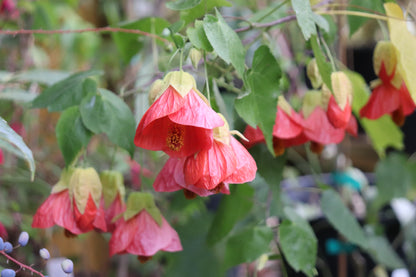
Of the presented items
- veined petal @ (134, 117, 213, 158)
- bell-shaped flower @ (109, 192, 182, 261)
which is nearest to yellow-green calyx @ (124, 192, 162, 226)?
bell-shaped flower @ (109, 192, 182, 261)

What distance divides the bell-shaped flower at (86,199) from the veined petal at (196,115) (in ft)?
0.44

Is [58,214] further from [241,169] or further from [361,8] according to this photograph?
[361,8]

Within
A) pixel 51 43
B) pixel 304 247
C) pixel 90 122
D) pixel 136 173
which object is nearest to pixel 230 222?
pixel 304 247

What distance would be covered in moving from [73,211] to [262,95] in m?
0.19

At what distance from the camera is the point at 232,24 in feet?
1.79

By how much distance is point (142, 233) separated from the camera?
388mm

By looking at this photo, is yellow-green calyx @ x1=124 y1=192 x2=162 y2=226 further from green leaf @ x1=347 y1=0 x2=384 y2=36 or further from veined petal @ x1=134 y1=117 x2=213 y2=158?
green leaf @ x1=347 y1=0 x2=384 y2=36

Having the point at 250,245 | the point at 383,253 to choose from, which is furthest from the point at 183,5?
the point at 383,253

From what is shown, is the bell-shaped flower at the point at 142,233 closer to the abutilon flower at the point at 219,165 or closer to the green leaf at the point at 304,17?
the abutilon flower at the point at 219,165

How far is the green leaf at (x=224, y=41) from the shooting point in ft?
1.04

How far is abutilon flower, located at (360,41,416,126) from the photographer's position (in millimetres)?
421

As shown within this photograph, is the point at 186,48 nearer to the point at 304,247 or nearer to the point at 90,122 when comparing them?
the point at 90,122

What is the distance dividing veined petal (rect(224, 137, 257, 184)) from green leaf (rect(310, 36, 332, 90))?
0.11 meters

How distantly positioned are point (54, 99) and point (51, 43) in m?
0.76
